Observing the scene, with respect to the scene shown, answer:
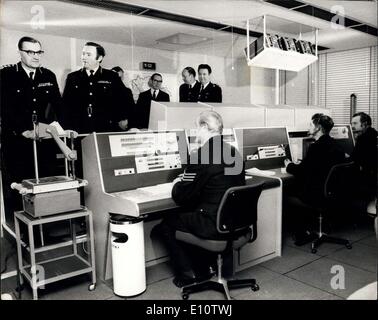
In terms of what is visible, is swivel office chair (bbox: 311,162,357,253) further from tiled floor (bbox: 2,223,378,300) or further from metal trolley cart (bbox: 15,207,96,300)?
metal trolley cart (bbox: 15,207,96,300)

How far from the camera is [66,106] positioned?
3.38 m

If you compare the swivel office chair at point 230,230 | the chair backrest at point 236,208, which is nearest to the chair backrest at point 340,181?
the swivel office chair at point 230,230

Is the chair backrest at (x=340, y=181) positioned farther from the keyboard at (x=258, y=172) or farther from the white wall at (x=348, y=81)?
the white wall at (x=348, y=81)

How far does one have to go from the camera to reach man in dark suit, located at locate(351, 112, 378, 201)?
3580 millimetres

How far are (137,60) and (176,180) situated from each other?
14.8 ft

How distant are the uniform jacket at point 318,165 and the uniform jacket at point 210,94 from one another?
1.93 m

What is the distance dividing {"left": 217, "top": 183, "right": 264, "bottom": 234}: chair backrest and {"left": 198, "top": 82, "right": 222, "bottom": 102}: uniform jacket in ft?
8.87

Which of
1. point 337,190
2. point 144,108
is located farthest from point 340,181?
point 144,108

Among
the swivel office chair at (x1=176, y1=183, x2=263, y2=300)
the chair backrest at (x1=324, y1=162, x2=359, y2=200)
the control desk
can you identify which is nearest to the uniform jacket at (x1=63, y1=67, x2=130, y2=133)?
the control desk

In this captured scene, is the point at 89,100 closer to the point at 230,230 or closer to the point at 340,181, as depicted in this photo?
the point at 230,230

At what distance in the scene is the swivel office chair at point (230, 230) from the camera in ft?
7.00

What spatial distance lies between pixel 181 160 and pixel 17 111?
1.42 meters
